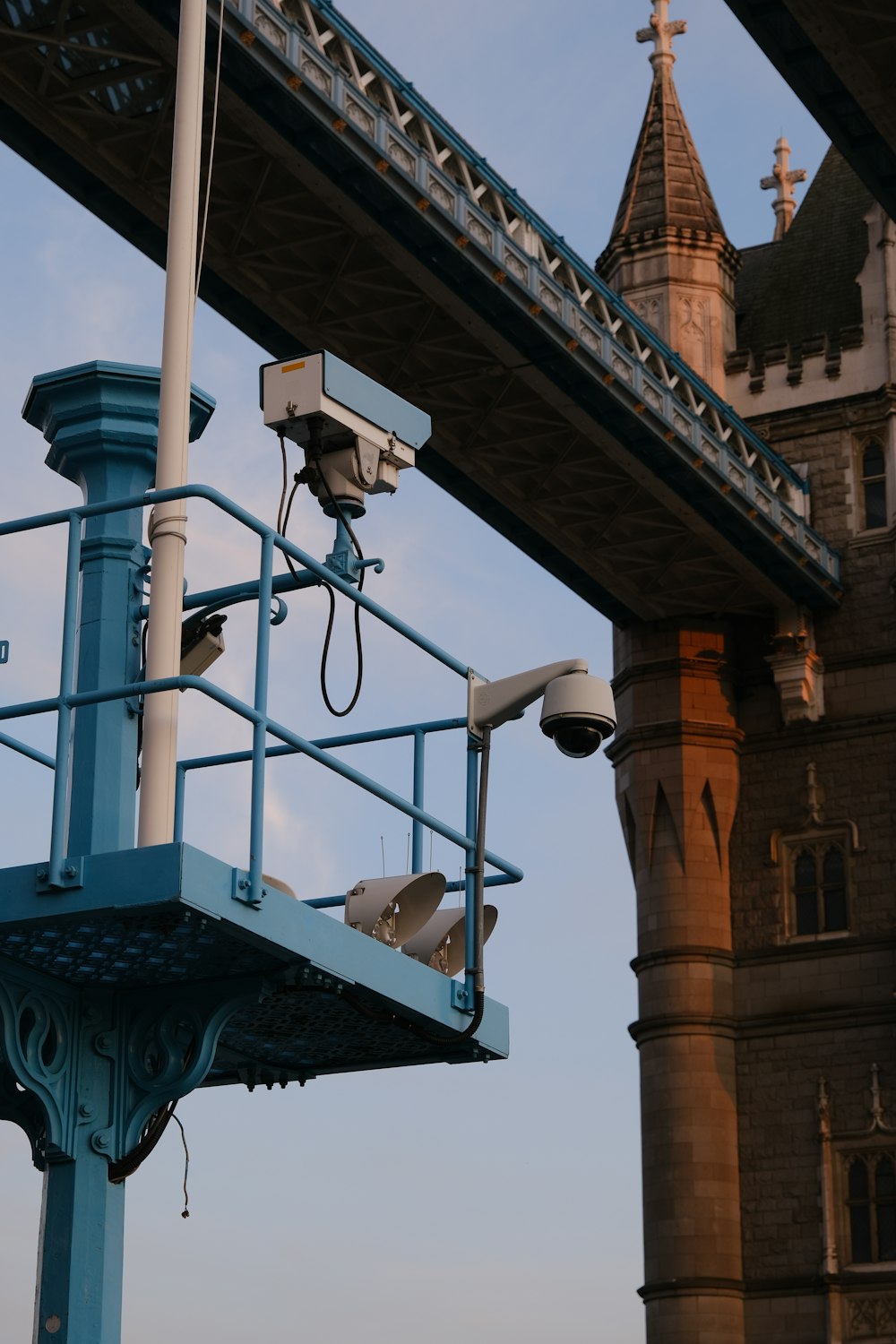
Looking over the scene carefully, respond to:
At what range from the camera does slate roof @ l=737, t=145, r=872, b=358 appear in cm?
3378

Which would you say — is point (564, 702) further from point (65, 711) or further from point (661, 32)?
point (661, 32)

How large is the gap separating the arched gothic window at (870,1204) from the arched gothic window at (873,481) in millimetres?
8620

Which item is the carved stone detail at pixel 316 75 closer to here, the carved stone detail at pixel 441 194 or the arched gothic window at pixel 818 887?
the carved stone detail at pixel 441 194

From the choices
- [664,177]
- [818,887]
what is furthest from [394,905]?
[664,177]

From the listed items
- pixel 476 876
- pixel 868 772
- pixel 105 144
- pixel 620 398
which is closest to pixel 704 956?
pixel 868 772

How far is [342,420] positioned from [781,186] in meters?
35.8

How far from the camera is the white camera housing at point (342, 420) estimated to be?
8.26 m

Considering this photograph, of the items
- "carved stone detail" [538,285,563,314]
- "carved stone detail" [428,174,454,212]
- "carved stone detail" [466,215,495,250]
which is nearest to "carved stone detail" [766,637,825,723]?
"carved stone detail" [538,285,563,314]

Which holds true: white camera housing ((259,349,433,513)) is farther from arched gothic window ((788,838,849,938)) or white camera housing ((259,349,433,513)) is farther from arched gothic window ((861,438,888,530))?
arched gothic window ((861,438,888,530))

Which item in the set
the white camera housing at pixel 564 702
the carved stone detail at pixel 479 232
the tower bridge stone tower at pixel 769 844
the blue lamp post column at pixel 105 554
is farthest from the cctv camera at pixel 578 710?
the tower bridge stone tower at pixel 769 844

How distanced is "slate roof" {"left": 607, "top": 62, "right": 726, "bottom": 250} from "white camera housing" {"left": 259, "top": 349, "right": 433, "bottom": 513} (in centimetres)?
2567

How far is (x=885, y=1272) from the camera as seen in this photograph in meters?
29.0

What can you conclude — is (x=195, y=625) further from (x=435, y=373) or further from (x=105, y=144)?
(x=435, y=373)

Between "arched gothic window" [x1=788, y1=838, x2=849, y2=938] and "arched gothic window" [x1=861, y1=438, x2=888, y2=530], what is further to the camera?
"arched gothic window" [x1=861, y1=438, x2=888, y2=530]
